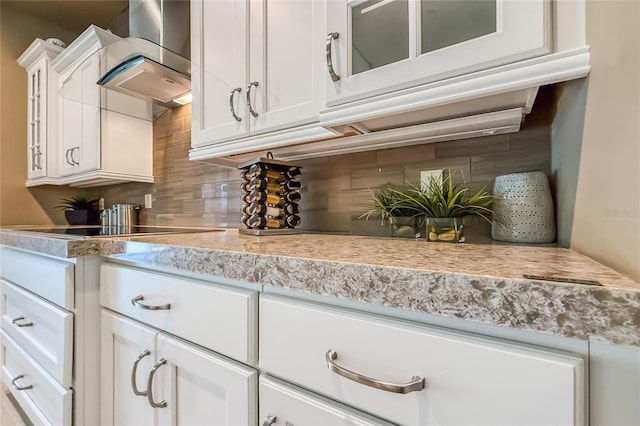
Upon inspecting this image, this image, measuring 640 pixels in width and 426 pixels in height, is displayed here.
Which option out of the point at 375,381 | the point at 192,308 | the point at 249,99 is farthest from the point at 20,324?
the point at 375,381

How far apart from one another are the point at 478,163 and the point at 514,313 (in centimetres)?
75

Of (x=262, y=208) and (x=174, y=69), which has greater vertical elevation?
(x=174, y=69)

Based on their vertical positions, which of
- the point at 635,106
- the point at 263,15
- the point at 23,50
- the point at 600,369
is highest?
the point at 23,50

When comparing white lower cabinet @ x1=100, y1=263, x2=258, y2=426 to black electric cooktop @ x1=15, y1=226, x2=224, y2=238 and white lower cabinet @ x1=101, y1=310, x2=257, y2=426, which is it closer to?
white lower cabinet @ x1=101, y1=310, x2=257, y2=426

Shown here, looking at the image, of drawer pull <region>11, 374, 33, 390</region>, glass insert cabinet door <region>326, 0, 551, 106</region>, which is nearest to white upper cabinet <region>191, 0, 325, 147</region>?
glass insert cabinet door <region>326, 0, 551, 106</region>

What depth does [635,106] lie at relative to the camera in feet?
1.41

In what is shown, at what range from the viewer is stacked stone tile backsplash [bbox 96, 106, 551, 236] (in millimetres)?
955

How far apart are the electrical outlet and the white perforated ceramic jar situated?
230 millimetres

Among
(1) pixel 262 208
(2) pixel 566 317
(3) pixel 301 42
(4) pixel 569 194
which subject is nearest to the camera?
(2) pixel 566 317

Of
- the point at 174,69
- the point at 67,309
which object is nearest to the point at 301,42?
the point at 174,69

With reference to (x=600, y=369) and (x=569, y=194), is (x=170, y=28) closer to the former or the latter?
(x=569, y=194)

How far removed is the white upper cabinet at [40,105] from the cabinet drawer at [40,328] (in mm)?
1311

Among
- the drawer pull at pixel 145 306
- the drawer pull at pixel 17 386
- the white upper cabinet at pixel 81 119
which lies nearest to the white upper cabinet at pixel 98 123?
the white upper cabinet at pixel 81 119

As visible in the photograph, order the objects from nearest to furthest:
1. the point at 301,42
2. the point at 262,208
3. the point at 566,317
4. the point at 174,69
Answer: the point at 566,317 → the point at 301,42 → the point at 262,208 → the point at 174,69
